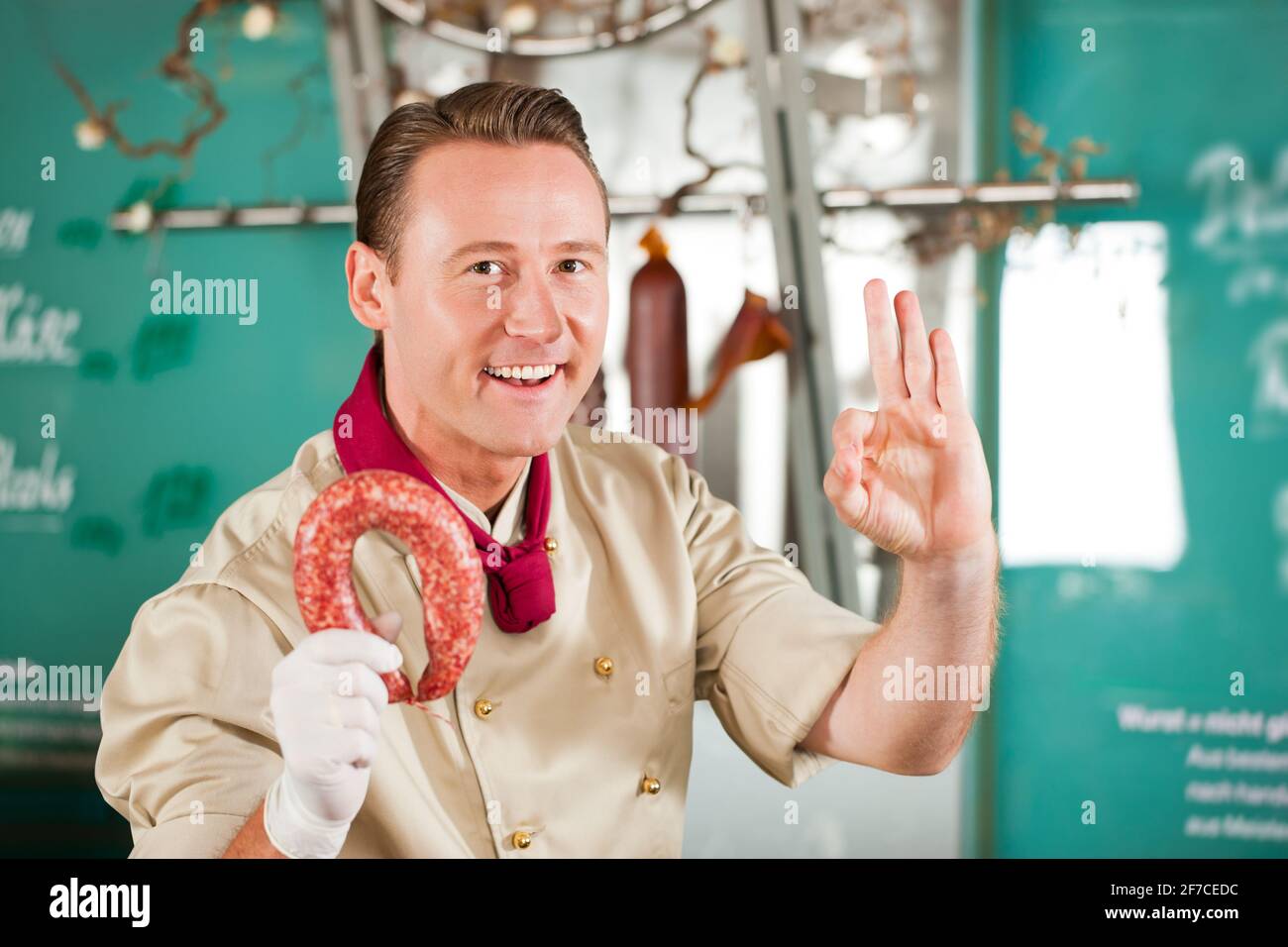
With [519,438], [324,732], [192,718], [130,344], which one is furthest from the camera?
[130,344]

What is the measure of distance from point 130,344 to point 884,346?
1293 millimetres

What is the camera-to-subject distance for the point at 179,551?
6.79 ft

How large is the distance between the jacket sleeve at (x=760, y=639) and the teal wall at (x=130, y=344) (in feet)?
2.49

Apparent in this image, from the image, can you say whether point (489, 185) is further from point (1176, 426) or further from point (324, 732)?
point (1176, 426)

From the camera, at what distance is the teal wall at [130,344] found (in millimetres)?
2057

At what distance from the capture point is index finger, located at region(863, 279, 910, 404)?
4.72 feet

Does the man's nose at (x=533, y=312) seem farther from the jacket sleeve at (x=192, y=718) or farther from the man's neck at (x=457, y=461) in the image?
the jacket sleeve at (x=192, y=718)

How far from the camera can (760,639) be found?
1587mm

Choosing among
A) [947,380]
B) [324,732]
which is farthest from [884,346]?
[324,732]

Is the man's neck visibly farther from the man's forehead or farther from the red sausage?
the man's forehead

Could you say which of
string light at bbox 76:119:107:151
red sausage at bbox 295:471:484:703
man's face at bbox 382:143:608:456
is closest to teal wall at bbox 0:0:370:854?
string light at bbox 76:119:107:151
